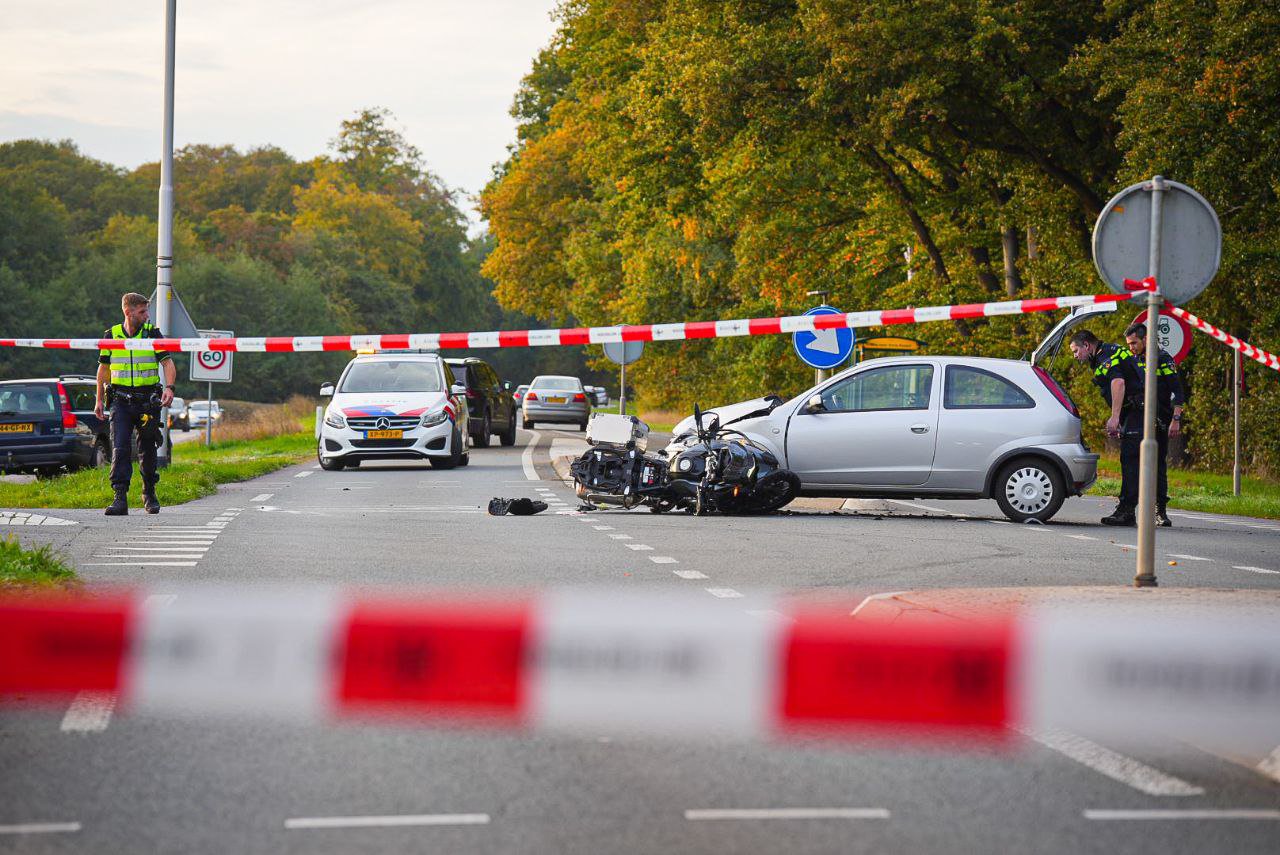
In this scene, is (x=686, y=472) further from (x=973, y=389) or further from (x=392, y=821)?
(x=392, y=821)

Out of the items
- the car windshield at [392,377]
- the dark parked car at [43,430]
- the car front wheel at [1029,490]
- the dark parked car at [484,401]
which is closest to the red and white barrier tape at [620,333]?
the car front wheel at [1029,490]

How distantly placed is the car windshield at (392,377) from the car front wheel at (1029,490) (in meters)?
12.2

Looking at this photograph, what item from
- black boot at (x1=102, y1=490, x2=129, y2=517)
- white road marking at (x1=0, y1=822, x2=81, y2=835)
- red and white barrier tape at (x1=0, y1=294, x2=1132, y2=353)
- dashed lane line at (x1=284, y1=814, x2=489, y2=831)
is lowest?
white road marking at (x1=0, y1=822, x2=81, y2=835)

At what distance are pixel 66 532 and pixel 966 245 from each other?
25967 mm

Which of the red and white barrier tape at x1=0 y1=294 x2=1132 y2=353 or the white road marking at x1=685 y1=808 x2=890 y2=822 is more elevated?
the red and white barrier tape at x1=0 y1=294 x2=1132 y2=353

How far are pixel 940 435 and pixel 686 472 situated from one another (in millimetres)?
2379

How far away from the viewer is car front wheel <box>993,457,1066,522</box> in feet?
54.3

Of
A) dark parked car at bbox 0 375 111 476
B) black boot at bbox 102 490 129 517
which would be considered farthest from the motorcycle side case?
dark parked car at bbox 0 375 111 476

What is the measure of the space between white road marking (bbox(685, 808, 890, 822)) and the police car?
21320mm

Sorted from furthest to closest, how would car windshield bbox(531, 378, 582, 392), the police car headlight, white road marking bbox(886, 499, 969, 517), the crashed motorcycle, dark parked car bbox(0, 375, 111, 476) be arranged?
car windshield bbox(531, 378, 582, 392) < dark parked car bbox(0, 375, 111, 476) < the police car headlight < white road marking bbox(886, 499, 969, 517) < the crashed motorcycle

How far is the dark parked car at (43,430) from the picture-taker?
87.1 ft

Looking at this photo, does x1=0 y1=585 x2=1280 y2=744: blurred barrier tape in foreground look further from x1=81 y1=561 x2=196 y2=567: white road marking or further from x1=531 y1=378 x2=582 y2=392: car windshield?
x1=531 y1=378 x2=582 y2=392: car windshield

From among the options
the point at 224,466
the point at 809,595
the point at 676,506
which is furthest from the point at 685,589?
the point at 224,466

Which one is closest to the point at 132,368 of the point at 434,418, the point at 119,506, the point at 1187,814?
the point at 119,506
